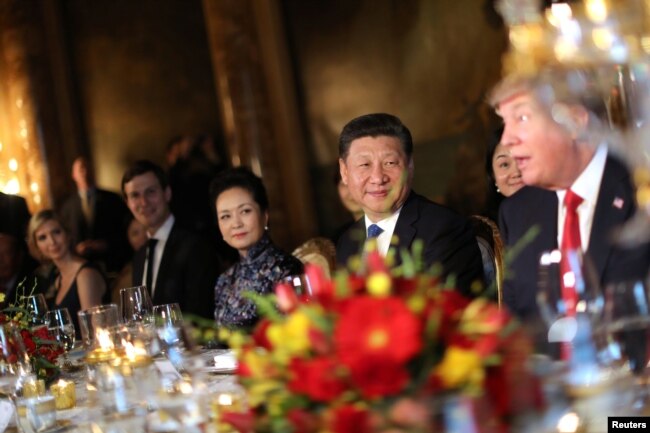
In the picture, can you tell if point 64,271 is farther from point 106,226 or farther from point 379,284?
point 379,284

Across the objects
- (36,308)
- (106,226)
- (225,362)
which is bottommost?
(225,362)

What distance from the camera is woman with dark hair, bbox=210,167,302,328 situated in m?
3.77

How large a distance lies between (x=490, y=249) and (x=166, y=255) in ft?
6.66

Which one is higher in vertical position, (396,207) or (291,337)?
(396,207)

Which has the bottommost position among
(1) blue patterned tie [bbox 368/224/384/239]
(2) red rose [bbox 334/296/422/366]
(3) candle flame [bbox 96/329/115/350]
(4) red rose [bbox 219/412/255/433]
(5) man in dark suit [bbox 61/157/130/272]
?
(4) red rose [bbox 219/412/255/433]

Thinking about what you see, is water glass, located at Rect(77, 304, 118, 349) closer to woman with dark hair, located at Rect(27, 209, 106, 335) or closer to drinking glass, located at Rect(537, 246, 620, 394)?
drinking glass, located at Rect(537, 246, 620, 394)

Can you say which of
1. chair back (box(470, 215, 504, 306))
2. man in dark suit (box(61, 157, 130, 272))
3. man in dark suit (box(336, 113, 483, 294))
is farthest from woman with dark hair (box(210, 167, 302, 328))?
man in dark suit (box(61, 157, 130, 272))

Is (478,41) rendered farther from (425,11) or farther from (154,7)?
(154,7)

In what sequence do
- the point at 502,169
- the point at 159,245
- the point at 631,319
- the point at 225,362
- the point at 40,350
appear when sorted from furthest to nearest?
the point at 159,245 → the point at 502,169 → the point at 40,350 → the point at 225,362 → the point at 631,319

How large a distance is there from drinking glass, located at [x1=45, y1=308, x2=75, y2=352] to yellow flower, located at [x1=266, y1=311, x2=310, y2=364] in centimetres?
226

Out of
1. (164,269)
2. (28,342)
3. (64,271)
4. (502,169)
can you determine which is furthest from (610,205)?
(64,271)

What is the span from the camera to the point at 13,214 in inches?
311

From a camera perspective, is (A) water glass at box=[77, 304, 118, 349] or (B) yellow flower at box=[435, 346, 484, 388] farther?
(A) water glass at box=[77, 304, 118, 349]

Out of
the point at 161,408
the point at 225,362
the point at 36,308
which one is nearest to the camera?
the point at 161,408
